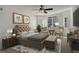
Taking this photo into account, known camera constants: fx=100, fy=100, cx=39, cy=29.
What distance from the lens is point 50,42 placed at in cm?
215

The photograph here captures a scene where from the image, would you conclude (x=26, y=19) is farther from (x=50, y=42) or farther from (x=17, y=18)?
(x=50, y=42)

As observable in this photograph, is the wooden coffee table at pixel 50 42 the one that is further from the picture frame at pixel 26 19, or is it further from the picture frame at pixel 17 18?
the picture frame at pixel 17 18

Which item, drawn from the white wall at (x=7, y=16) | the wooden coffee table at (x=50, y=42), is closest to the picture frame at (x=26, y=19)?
the white wall at (x=7, y=16)

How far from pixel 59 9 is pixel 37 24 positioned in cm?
57

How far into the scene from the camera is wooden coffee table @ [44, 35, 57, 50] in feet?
7.02

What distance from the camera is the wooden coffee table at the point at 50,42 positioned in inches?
84.2

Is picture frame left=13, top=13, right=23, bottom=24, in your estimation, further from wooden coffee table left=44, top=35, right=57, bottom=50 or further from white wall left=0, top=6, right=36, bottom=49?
wooden coffee table left=44, top=35, right=57, bottom=50

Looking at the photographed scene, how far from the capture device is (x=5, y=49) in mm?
2150

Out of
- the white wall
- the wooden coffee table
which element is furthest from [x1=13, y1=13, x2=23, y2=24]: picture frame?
the wooden coffee table

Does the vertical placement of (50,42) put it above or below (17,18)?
below

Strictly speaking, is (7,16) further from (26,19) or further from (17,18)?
(26,19)

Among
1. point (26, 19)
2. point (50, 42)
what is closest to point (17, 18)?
point (26, 19)
